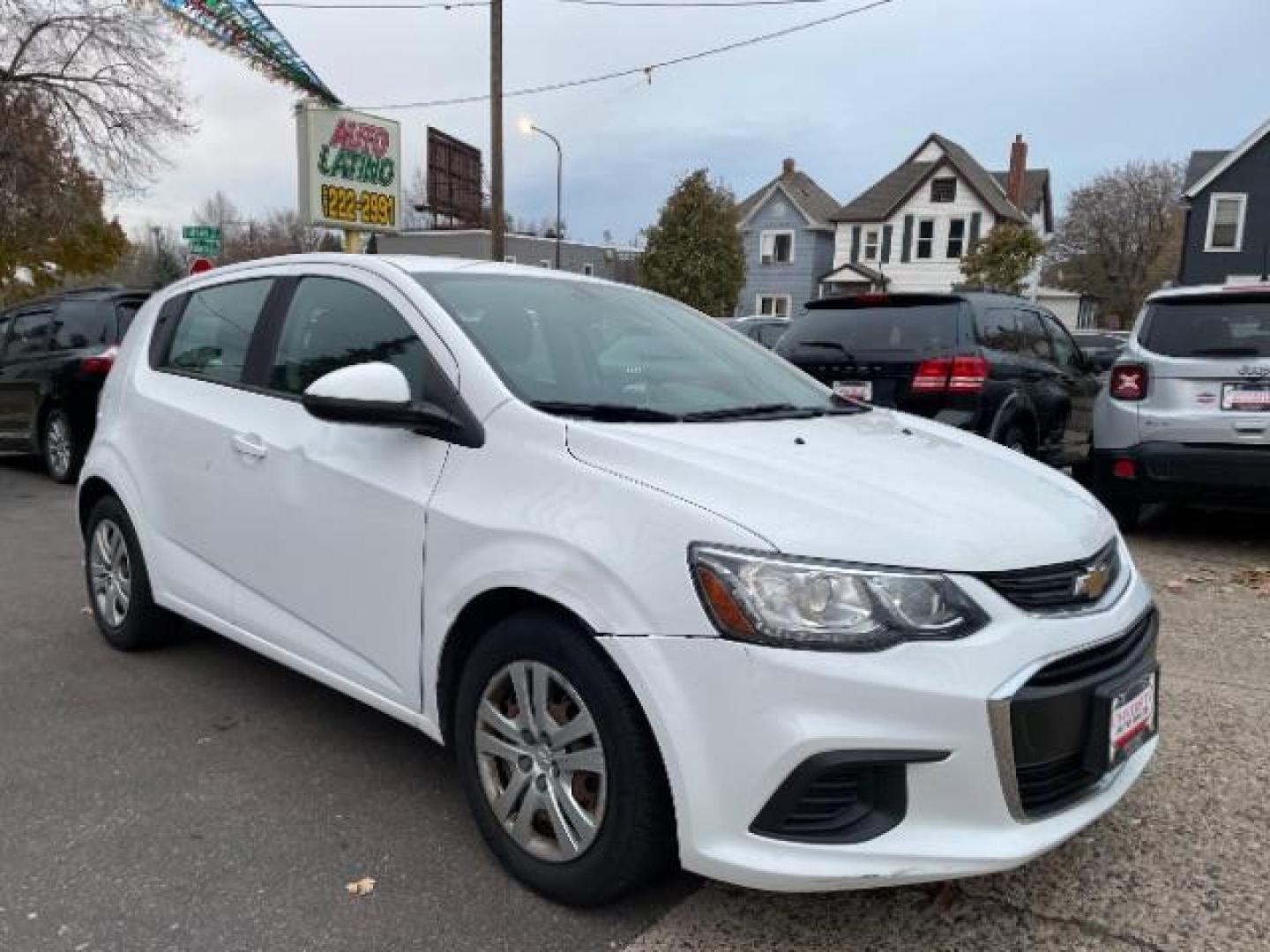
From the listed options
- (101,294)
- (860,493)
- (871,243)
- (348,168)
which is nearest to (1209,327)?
(860,493)

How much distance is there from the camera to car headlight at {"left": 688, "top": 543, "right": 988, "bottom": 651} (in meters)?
2.07

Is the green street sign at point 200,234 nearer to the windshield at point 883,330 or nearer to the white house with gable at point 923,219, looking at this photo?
the windshield at point 883,330

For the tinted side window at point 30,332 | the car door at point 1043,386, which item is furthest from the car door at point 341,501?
the tinted side window at point 30,332

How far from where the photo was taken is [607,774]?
7.54 ft

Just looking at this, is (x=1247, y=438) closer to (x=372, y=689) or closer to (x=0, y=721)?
(x=372, y=689)

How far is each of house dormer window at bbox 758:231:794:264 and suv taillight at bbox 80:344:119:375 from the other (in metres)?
36.4

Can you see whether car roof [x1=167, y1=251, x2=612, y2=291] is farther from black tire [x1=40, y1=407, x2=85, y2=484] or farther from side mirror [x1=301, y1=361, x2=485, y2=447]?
black tire [x1=40, y1=407, x2=85, y2=484]

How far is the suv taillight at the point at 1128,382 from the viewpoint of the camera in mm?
6199

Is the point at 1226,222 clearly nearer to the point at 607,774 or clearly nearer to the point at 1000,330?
the point at 1000,330

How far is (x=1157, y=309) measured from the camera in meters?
6.32

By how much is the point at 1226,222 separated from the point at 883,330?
30460mm

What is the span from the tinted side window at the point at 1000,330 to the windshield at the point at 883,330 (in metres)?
0.25

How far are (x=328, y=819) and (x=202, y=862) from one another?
367 mm

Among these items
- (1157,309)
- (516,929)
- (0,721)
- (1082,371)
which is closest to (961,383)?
(1157,309)
